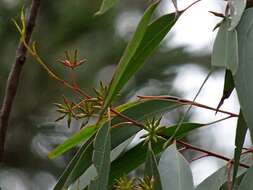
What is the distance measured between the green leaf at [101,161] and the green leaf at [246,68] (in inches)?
8.5

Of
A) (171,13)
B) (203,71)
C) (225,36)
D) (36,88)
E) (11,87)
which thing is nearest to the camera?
(225,36)

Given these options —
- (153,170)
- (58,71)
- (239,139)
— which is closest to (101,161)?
(153,170)

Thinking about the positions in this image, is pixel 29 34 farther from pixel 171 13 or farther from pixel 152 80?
pixel 152 80

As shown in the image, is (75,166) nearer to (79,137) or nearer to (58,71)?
(79,137)

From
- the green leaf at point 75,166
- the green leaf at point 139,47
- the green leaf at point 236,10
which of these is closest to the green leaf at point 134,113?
the green leaf at point 75,166

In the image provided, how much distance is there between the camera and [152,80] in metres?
2.80

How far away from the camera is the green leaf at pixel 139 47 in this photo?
3.57ft

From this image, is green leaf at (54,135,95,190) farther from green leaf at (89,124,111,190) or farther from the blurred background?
the blurred background

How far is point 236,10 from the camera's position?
1038mm

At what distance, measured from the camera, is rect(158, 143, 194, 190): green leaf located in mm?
1132

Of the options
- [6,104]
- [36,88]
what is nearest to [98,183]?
[6,104]

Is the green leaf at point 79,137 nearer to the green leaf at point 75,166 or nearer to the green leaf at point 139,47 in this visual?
the green leaf at point 75,166

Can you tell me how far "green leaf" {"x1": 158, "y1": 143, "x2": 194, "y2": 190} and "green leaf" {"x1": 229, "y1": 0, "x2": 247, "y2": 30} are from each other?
0.74 ft

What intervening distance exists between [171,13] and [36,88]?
161 centimetres
